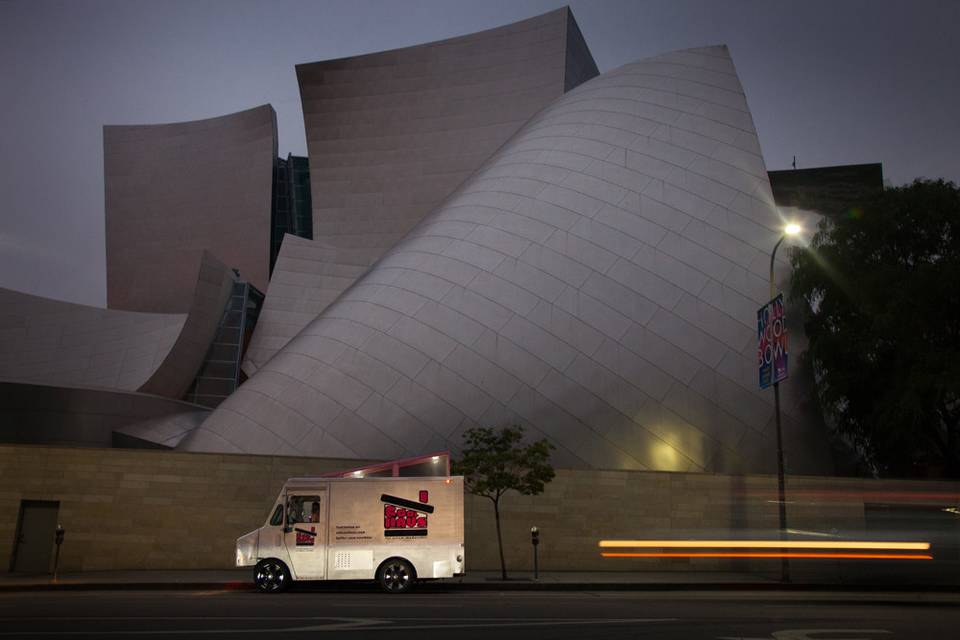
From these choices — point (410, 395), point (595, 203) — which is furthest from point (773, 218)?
point (410, 395)

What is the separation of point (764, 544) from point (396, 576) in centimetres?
992

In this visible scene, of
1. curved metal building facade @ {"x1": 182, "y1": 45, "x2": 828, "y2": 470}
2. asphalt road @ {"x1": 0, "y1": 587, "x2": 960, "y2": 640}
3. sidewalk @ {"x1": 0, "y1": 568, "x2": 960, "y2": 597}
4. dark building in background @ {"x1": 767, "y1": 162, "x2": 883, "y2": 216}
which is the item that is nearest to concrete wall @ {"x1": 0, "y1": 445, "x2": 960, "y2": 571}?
sidewalk @ {"x1": 0, "y1": 568, "x2": 960, "y2": 597}

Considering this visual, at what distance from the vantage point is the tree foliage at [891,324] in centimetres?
2345

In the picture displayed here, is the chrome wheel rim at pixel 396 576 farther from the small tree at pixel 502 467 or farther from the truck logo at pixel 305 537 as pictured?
the small tree at pixel 502 467

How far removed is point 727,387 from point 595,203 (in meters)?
7.82

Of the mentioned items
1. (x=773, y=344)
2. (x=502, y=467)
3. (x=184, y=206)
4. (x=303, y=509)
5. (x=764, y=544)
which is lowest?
(x=764, y=544)

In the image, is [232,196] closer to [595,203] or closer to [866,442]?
[595,203]

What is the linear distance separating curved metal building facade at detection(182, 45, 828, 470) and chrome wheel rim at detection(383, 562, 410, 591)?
666 centimetres

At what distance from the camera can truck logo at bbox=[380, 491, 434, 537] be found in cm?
1552

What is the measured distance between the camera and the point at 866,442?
1011 inches

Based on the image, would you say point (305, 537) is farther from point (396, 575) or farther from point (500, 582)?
point (500, 582)

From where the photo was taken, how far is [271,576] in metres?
15.2

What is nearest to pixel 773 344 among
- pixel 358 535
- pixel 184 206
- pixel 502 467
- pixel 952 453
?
pixel 502 467

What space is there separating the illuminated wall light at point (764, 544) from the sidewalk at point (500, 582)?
0.86 metres
